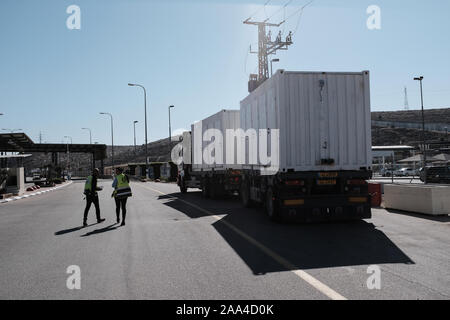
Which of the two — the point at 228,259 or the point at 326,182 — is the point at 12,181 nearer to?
the point at 326,182

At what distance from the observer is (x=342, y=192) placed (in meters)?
10.6

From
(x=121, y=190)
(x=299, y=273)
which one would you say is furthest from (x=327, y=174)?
(x=121, y=190)

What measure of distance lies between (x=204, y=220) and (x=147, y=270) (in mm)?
5661

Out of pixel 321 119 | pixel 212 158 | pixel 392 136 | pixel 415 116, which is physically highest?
pixel 415 116

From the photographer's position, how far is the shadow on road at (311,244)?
21.2ft

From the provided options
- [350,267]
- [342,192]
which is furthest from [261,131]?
[350,267]

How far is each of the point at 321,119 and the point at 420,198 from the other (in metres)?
4.36

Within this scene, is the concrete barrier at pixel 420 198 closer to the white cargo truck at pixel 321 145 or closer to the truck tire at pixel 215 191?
the white cargo truck at pixel 321 145

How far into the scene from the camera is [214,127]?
18.7 m

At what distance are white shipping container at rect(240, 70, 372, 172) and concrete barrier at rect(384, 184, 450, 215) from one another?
259cm

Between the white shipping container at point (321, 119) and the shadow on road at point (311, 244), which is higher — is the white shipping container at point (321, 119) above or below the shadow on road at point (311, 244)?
above

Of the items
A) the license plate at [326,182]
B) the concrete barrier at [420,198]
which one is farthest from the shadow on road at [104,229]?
the concrete barrier at [420,198]

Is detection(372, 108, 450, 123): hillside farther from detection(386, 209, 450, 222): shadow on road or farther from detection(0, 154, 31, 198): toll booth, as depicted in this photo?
detection(386, 209, 450, 222): shadow on road

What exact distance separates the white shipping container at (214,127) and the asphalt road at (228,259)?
6.30m
